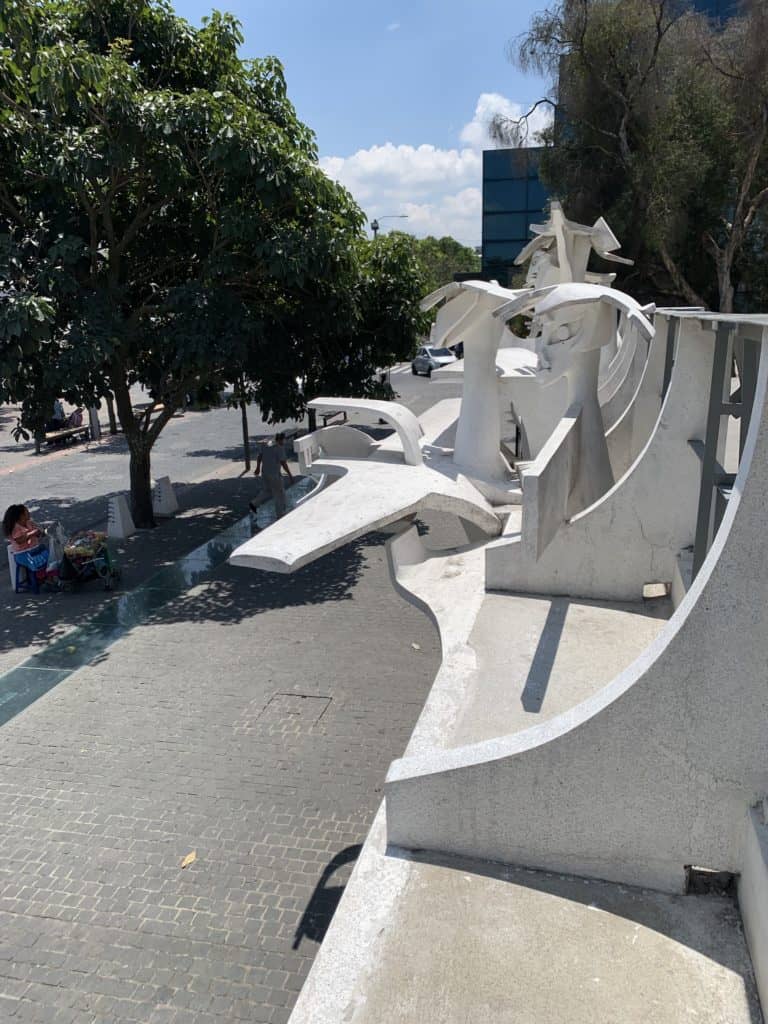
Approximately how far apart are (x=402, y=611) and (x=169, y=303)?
5328mm

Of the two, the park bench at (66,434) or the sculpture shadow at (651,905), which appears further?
the park bench at (66,434)

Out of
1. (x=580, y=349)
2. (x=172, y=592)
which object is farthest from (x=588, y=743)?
(x=172, y=592)

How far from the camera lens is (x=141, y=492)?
46.4ft

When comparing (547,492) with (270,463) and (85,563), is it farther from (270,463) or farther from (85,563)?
(270,463)

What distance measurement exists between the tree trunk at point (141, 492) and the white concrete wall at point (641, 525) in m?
8.82

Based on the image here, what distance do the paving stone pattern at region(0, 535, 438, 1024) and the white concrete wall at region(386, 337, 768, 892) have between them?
1853 millimetres

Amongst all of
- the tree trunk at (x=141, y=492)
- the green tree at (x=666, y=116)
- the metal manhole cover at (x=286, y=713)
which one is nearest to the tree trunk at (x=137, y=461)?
the tree trunk at (x=141, y=492)

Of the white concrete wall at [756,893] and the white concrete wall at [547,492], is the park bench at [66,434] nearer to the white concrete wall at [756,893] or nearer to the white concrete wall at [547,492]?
the white concrete wall at [547,492]

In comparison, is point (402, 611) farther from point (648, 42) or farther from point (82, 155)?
point (648, 42)

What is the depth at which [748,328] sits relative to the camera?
12.8 ft

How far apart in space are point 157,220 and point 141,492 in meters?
4.63

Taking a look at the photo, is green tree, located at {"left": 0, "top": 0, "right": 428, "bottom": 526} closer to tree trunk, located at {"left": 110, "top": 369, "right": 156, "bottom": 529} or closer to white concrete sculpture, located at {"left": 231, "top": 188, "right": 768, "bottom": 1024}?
tree trunk, located at {"left": 110, "top": 369, "right": 156, "bottom": 529}

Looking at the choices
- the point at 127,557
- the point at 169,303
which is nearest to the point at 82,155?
the point at 169,303

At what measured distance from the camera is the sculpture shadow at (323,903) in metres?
5.12
